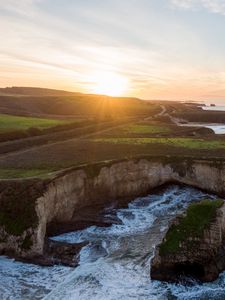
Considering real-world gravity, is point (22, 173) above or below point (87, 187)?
above

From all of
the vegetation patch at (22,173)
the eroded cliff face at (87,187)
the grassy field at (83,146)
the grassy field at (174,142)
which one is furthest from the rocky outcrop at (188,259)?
the grassy field at (174,142)

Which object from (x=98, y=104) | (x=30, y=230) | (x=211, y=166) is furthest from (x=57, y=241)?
(x=98, y=104)

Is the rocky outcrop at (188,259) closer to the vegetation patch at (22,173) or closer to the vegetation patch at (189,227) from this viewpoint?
the vegetation patch at (189,227)

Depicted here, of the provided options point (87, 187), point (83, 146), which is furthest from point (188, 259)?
point (83, 146)

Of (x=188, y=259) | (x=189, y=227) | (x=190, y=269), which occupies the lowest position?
(x=190, y=269)

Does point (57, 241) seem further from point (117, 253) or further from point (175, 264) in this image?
point (175, 264)

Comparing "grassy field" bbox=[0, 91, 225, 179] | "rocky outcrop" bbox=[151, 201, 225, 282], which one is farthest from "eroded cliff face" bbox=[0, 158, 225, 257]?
"rocky outcrop" bbox=[151, 201, 225, 282]

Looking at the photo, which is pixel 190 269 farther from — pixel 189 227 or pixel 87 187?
pixel 87 187

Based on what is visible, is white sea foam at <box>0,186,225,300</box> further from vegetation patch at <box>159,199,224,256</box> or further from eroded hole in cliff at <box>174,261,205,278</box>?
vegetation patch at <box>159,199,224,256</box>
